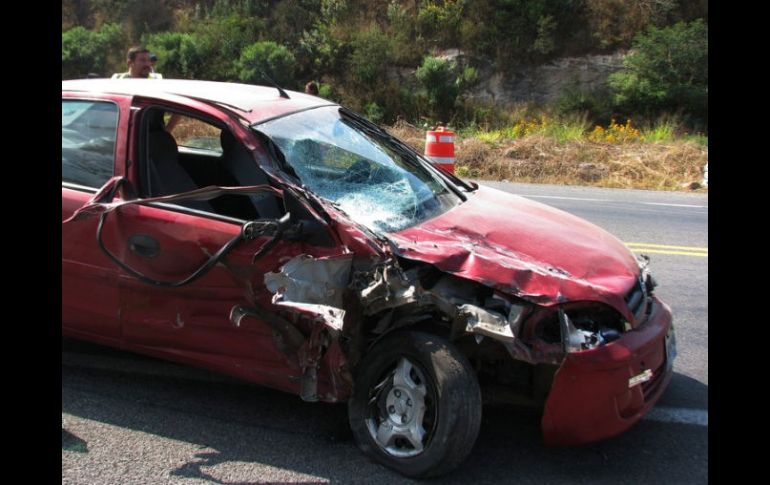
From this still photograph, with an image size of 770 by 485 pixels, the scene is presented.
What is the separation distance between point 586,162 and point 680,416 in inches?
478

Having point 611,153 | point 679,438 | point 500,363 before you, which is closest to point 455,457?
point 500,363

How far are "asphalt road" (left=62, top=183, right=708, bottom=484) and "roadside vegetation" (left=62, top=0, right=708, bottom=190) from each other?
1151 cm

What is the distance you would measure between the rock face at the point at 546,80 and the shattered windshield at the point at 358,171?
66.7 feet

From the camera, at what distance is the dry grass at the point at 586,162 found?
47.3 feet

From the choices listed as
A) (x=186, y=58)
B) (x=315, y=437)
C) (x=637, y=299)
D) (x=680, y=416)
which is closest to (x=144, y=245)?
(x=315, y=437)

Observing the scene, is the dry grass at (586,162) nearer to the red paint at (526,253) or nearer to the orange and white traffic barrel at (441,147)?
the orange and white traffic barrel at (441,147)

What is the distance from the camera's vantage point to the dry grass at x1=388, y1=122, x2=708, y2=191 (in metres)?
14.4

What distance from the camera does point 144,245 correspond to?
371cm

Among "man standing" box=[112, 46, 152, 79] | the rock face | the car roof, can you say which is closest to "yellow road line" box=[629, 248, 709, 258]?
the car roof

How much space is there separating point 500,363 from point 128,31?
31750 millimetres

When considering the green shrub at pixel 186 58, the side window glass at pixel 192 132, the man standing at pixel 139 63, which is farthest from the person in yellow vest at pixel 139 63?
the green shrub at pixel 186 58

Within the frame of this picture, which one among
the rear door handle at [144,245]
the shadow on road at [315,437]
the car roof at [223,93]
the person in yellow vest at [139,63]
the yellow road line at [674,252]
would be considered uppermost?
the person in yellow vest at [139,63]

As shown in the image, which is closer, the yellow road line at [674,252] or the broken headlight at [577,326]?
the broken headlight at [577,326]

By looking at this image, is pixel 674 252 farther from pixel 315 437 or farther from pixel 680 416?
pixel 315 437
